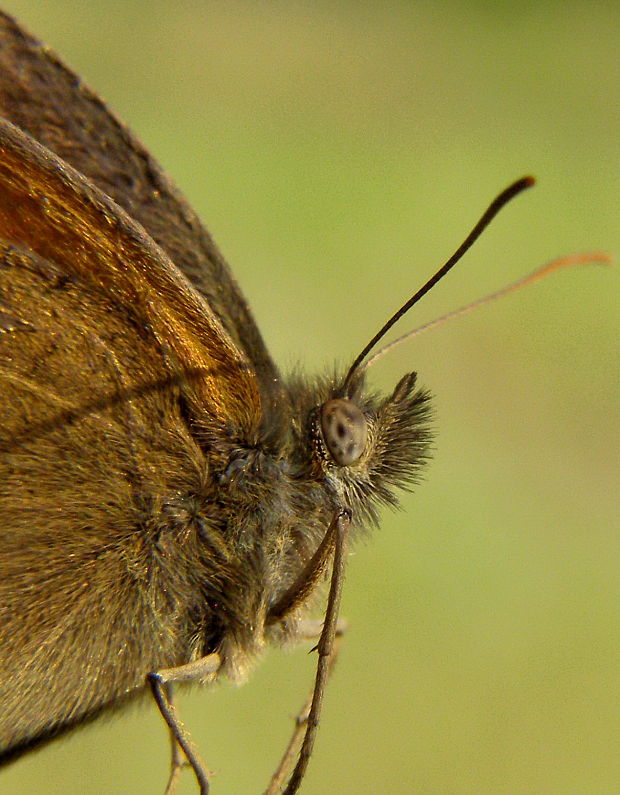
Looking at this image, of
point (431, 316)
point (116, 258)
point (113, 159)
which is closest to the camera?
point (116, 258)

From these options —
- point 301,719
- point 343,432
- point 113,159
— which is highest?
point 113,159

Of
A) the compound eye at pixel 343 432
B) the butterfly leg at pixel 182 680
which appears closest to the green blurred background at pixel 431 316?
the butterfly leg at pixel 182 680

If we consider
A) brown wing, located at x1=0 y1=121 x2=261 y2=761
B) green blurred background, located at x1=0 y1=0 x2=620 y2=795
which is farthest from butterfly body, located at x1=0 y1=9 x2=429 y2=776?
green blurred background, located at x1=0 y1=0 x2=620 y2=795

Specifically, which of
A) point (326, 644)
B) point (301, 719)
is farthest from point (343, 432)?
point (301, 719)

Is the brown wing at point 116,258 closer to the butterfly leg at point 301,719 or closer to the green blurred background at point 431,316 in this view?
the butterfly leg at point 301,719

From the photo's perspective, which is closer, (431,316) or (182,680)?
(182,680)

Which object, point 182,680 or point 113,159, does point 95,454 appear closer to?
point 182,680

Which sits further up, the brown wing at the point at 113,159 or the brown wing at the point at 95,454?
the brown wing at the point at 113,159

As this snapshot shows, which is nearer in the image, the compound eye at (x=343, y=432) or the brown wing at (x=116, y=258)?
the brown wing at (x=116, y=258)
